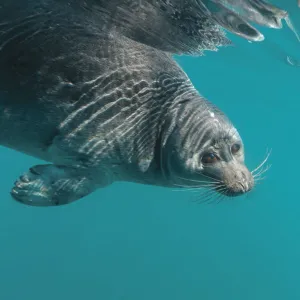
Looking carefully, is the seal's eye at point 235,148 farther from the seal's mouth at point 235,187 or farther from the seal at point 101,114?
the seal's mouth at point 235,187

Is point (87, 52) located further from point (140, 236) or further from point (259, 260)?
point (259, 260)

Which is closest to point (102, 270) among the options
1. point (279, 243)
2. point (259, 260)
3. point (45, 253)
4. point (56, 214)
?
point (45, 253)

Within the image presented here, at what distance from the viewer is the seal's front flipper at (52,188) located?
4.93 metres

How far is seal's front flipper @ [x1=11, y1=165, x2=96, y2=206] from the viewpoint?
16.2 feet

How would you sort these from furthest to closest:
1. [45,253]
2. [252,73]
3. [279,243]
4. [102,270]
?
[279,243]
[252,73]
[45,253]
[102,270]

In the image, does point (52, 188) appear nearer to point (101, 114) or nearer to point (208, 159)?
point (101, 114)

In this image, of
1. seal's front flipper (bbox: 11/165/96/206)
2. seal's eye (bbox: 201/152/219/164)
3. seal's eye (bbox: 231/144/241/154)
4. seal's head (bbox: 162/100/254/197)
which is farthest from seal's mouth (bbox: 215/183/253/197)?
seal's front flipper (bbox: 11/165/96/206)

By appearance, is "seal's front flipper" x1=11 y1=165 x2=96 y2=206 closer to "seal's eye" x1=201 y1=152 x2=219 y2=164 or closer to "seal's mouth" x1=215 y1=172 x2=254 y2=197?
"seal's eye" x1=201 y1=152 x2=219 y2=164

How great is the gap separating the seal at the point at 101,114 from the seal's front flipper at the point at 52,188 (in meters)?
0.08

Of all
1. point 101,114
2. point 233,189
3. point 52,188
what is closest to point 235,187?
point 233,189

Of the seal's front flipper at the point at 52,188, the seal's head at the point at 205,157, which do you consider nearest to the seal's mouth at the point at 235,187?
the seal's head at the point at 205,157

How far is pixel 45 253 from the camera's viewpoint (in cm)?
2209

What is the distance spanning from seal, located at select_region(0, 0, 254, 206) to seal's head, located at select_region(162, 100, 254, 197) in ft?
0.04

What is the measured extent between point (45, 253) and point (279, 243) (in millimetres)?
26478
